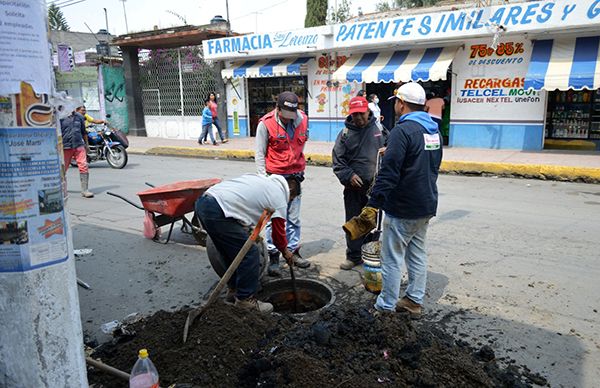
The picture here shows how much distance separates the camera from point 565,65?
12.5m

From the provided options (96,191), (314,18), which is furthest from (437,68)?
(314,18)

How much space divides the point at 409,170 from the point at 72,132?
24.2ft

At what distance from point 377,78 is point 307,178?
5547mm

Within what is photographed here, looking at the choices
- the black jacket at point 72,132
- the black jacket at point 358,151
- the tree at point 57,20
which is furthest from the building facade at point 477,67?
the tree at point 57,20

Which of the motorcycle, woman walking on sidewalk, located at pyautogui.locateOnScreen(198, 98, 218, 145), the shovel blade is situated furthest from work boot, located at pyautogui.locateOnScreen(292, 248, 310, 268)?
woman walking on sidewalk, located at pyautogui.locateOnScreen(198, 98, 218, 145)

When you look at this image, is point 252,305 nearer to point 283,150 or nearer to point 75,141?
point 283,150

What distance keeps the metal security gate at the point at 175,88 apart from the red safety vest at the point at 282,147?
15715mm

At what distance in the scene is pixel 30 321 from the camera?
2.02 meters

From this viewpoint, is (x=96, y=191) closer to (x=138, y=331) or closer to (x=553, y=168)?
(x=138, y=331)

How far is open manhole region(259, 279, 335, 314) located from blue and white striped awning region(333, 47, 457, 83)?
10748 millimetres

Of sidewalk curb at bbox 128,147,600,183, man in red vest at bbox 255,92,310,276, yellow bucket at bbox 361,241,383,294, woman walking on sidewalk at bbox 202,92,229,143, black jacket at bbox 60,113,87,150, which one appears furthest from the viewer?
woman walking on sidewalk at bbox 202,92,229,143

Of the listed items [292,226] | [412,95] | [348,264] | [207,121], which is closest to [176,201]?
[292,226]

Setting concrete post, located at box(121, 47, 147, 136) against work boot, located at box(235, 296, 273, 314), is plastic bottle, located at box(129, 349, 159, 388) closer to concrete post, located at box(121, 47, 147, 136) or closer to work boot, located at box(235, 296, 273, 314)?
work boot, located at box(235, 296, 273, 314)

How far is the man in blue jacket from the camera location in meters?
3.66
